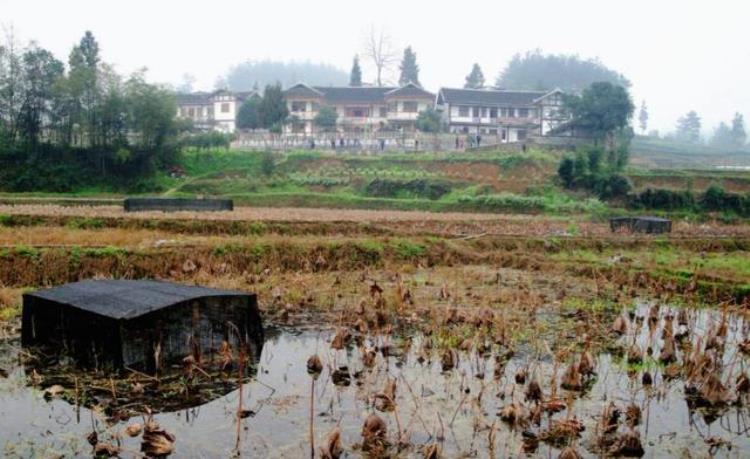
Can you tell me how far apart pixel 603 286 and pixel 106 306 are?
10.5 meters

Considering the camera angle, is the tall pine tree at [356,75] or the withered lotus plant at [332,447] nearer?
the withered lotus plant at [332,447]

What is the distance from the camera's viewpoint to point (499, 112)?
59.9 m

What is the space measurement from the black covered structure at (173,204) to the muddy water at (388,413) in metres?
16.7

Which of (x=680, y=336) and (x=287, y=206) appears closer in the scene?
(x=680, y=336)

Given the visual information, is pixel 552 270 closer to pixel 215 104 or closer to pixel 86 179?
pixel 86 179

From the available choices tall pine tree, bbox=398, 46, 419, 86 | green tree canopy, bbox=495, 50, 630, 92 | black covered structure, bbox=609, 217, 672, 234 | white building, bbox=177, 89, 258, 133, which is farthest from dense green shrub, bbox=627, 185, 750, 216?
green tree canopy, bbox=495, 50, 630, 92

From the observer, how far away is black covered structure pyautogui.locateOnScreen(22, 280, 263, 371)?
8.30 metres

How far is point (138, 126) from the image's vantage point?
41625 mm

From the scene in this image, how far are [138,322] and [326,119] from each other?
4724cm

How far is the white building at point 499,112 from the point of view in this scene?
5919cm

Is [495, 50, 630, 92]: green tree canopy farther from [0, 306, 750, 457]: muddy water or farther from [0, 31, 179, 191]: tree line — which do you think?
[0, 306, 750, 457]: muddy water

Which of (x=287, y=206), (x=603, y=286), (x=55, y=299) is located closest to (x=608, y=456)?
(x=55, y=299)

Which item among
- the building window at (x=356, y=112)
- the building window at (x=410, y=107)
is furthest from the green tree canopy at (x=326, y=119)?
the building window at (x=410, y=107)

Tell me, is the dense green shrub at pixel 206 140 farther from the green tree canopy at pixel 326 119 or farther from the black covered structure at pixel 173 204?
the black covered structure at pixel 173 204
